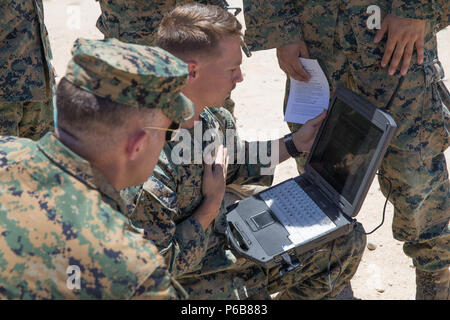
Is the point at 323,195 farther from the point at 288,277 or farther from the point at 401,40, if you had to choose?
the point at 401,40

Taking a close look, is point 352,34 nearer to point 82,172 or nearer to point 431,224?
point 431,224

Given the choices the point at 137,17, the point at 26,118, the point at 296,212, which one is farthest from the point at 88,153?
the point at 137,17

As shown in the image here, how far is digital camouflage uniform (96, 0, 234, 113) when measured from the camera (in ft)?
12.5

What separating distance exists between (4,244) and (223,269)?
1202 mm

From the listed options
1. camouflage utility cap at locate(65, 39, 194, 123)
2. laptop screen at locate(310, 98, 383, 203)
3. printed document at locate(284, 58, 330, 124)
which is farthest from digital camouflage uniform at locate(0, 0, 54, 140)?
laptop screen at locate(310, 98, 383, 203)

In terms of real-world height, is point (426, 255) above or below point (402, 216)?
below

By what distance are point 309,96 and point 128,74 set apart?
1473mm

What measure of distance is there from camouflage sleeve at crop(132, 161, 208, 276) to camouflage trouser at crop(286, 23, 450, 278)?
107 centimetres

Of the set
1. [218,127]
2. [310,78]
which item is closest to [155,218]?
[218,127]

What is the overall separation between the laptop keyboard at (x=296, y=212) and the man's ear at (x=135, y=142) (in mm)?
1003

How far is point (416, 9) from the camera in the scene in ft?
8.06

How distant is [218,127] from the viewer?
2.63 m

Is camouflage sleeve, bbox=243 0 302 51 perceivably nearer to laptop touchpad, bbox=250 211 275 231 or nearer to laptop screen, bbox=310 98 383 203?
laptop screen, bbox=310 98 383 203

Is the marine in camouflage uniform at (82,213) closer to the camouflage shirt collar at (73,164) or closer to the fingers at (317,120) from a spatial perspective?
the camouflage shirt collar at (73,164)
